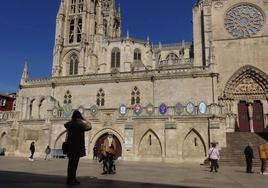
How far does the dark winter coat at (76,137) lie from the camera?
323 inches

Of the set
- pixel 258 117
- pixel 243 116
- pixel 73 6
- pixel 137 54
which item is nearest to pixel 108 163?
pixel 243 116

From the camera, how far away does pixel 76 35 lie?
2549 inches

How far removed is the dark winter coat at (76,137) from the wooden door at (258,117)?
31242 millimetres

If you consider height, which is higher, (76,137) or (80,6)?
(80,6)

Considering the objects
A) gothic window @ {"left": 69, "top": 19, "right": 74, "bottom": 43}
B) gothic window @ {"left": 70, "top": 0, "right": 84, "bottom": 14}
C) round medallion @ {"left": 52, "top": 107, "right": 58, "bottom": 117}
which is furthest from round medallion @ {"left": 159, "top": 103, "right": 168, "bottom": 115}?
gothic window @ {"left": 70, "top": 0, "right": 84, "bottom": 14}

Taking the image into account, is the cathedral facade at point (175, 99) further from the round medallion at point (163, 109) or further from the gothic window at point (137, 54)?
the gothic window at point (137, 54)

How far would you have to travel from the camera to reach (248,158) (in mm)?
17172

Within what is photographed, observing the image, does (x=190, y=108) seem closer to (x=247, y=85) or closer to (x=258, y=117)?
(x=247, y=85)

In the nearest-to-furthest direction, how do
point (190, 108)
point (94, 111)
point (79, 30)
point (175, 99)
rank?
point (190, 108), point (94, 111), point (175, 99), point (79, 30)

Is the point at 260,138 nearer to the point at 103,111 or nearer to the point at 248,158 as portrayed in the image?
the point at 248,158

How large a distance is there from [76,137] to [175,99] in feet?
88.9

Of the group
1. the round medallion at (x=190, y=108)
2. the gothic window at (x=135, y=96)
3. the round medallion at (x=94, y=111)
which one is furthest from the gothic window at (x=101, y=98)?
the round medallion at (x=190, y=108)

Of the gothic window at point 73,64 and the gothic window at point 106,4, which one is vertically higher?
the gothic window at point 106,4

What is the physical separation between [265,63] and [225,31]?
667 cm
